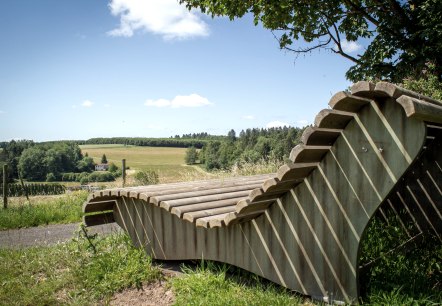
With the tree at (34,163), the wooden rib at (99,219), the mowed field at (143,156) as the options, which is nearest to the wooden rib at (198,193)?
the wooden rib at (99,219)

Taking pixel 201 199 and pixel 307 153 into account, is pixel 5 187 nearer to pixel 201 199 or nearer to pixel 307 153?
pixel 201 199

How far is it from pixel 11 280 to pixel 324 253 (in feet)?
11.1

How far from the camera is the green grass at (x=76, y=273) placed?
370 cm

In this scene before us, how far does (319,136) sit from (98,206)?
3166 millimetres

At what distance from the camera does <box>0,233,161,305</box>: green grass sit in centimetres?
370

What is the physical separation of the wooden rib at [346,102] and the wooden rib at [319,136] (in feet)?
0.60

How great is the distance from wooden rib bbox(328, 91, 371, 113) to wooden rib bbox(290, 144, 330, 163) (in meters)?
0.32

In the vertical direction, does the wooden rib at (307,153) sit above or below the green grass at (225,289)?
above

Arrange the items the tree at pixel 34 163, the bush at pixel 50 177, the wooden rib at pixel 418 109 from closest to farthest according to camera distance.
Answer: the wooden rib at pixel 418 109 < the tree at pixel 34 163 < the bush at pixel 50 177

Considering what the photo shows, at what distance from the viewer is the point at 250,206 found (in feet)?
9.78

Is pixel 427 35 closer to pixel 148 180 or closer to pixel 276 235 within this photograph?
pixel 276 235

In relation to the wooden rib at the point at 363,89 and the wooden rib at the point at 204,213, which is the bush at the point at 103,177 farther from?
the wooden rib at the point at 363,89

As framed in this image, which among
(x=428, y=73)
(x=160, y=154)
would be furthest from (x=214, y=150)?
(x=428, y=73)

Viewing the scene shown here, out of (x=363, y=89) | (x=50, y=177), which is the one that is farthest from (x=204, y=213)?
(x=50, y=177)
